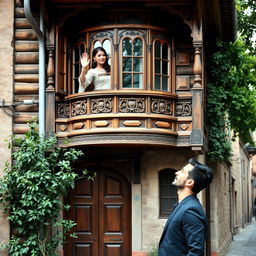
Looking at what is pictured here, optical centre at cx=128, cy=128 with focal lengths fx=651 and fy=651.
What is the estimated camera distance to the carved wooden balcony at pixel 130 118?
43.2ft

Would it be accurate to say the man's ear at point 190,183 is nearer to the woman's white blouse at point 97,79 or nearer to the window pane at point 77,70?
the woman's white blouse at point 97,79

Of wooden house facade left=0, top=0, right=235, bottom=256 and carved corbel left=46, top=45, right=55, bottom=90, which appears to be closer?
wooden house facade left=0, top=0, right=235, bottom=256

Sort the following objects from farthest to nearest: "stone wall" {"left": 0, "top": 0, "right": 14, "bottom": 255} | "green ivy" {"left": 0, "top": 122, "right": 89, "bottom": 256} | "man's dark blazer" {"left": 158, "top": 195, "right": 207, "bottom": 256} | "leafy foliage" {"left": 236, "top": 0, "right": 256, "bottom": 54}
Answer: "leafy foliage" {"left": 236, "top": 0, "right": 256, "bottom": 54} < "stone wall" {"left": 0, "top": 0, "right": 14, "bottom": 255} < "green ivy" {"left": 0, "top": 122, "right": 89, "bottom": 256} < "man's dark blazer" {"left": 158, "top": 195, "right": 207, "bottom": 256}

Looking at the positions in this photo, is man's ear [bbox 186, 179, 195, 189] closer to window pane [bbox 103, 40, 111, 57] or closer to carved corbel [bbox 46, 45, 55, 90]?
window pane [bbox 103, 40, 111, 57]

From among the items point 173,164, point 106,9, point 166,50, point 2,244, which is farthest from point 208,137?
point 2,244

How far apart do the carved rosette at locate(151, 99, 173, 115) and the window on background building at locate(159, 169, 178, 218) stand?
1.79 m

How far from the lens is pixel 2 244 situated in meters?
13.6

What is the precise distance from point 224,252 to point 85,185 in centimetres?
645

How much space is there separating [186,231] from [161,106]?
755cm

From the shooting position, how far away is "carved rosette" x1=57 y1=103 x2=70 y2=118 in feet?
45.5

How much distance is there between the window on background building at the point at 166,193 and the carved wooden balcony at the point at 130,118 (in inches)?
57.0

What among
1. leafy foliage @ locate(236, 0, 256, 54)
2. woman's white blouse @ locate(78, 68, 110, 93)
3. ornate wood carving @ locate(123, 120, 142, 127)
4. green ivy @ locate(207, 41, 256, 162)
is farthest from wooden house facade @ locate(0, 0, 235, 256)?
leafy foliage @ locate(236, 0, 256, 54)

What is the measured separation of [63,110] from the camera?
1389 centimetres

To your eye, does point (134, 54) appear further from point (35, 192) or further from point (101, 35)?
point (35, 192)
